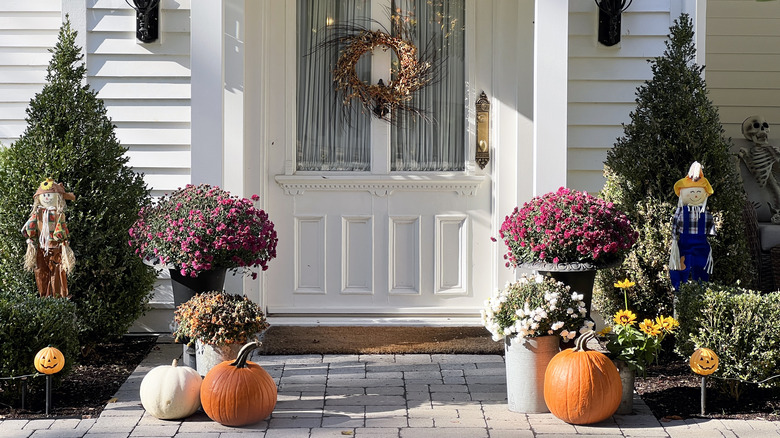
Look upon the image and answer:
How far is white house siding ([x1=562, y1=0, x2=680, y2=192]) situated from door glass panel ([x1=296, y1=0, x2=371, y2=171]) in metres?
1.46

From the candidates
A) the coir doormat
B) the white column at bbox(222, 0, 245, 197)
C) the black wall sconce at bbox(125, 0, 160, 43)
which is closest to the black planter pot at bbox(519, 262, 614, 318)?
the coir doormat

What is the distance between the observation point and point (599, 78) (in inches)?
236

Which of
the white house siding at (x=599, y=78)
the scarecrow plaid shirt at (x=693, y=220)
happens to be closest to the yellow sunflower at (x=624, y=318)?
the scarecrow plaid shirt at (x=693, y=220)

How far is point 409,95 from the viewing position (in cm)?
633

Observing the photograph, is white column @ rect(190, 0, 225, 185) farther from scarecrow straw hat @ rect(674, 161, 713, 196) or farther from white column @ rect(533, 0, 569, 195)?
scarecrow straw hat @ rect(674, 161, 713, 196)

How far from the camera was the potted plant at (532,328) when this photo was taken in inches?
169

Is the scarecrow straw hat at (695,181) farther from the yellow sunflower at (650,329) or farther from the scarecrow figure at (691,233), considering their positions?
the yellow sunflower at (650,329)

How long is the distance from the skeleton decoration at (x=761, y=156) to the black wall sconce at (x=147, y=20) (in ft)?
14.7

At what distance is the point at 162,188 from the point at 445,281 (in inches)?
83.3

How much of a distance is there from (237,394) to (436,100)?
10.1ft

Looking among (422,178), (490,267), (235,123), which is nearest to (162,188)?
(235,123)

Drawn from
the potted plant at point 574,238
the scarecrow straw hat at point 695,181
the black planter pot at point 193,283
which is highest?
the scarecrow straw hat at point 695,181

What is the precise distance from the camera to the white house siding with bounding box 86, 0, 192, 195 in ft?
19.7

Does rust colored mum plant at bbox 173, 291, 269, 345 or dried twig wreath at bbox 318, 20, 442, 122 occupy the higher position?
dried twig wreath at bbox 318, 20, 442, 122
